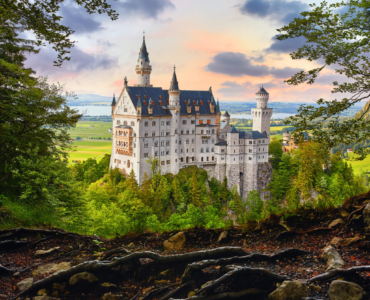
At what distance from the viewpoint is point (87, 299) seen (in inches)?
300

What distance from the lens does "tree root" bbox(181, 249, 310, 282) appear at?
25.1 ft

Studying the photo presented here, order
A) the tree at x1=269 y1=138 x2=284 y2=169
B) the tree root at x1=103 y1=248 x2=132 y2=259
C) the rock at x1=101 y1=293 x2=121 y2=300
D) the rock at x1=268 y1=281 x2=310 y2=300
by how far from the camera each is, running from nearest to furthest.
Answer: the rock at x1=268 y1=281 x2=310 y2=300 < the rock at x1=101 y1=293 x2=121 y2=300 < the tree root at x1=103 y1=248 x2=132 y2=259 < the tree at x1=269 y1=138 x2=284 y2=169

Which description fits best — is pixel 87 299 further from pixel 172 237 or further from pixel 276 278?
pixel 276 278

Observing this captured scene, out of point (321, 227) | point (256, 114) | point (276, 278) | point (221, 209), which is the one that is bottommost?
point (221, 209)

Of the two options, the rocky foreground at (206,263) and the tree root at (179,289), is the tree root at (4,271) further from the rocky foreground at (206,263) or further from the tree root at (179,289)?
the tree root at (179,289)

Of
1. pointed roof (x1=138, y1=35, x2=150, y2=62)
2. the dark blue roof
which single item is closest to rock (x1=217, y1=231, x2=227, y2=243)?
the dark blue roof

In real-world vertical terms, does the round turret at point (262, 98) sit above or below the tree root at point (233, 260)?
above

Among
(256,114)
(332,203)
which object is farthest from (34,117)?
(256,114)

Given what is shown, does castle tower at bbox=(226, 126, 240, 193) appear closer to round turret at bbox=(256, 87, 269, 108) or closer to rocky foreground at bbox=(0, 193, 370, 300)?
round turret at bbox=(256, 87, 269, 108)

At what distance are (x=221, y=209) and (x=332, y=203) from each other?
59.4m

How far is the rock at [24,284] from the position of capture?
25.6ft

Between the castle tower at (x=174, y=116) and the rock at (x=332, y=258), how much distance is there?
63950 mm

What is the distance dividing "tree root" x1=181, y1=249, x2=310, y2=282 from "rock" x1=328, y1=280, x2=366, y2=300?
1644mm

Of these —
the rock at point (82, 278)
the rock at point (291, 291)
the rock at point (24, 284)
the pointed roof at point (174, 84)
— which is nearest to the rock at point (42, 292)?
the rock at point (24, 284)
